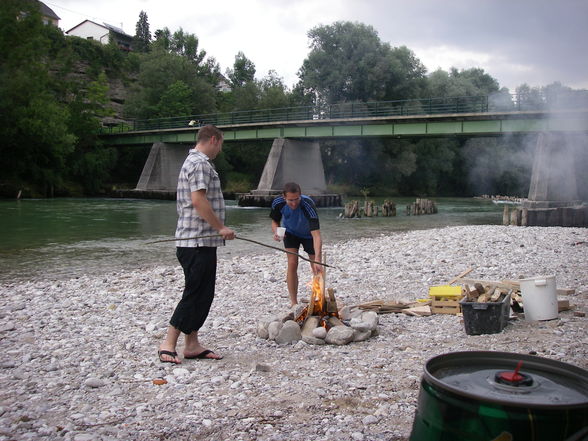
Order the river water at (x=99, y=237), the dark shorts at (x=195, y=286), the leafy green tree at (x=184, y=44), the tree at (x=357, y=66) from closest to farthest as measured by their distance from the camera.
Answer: the dark shorts at (x=195, y=286), the river water at (x=99, y=237), the tree at (x=357, y=66), the leafy green tree at (x=184, y=44)

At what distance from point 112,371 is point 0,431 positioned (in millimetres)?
1537

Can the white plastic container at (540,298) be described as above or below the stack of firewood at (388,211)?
above

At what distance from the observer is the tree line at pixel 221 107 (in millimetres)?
52000

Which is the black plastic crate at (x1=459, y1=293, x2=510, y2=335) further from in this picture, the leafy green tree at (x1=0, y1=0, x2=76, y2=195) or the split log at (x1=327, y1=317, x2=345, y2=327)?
the leafy green tree at (x1=0, y1=0, x2=76, y2=195)

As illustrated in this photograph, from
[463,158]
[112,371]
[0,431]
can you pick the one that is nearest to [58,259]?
[112,371]

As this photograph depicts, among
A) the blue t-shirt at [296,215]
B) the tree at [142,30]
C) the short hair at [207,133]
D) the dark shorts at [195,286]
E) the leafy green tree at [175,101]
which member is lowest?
the dark shorts at [195,286]

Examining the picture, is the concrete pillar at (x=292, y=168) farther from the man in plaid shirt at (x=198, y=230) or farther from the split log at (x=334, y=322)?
the man in plaid shirt at (x=198, y=230)

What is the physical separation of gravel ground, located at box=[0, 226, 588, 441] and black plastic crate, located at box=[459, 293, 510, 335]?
0.13 metres

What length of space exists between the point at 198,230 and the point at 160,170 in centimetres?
6360

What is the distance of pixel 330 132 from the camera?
5078 centimetres

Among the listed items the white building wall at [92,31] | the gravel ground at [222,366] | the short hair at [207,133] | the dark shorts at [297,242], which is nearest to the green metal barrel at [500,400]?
the gravel ground at [222,366]

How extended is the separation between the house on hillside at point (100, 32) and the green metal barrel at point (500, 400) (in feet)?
382

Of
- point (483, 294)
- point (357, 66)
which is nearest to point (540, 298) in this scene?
point (483, 294)

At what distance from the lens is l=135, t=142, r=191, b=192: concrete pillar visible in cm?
6681
